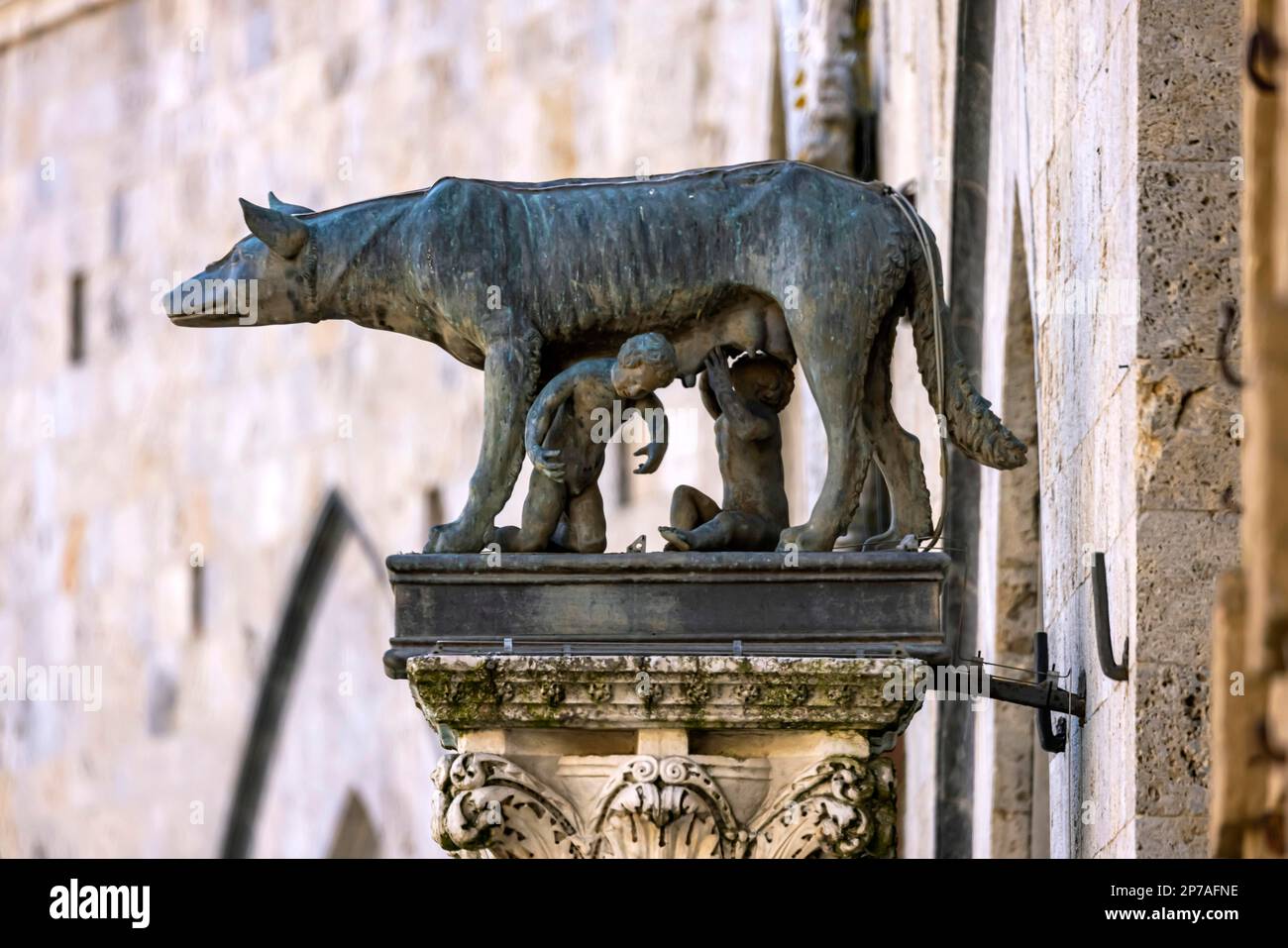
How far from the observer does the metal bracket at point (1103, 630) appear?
621cm

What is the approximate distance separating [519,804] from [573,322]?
955mm

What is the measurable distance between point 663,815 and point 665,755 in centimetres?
11

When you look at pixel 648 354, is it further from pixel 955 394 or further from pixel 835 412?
pixel 955 394

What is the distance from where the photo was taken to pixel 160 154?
65.3 ft

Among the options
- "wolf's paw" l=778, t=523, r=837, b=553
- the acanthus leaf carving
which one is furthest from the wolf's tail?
the acanthus leaf carving

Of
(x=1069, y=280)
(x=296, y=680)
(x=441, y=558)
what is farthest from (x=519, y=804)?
(x=296, y=680)

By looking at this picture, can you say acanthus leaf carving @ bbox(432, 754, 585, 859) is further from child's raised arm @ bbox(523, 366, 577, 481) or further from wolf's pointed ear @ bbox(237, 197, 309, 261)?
wolf's pointed ear @ bbox(237, 197, 309, 261)

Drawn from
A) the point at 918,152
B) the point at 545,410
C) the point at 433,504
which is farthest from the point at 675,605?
the point at 433,504

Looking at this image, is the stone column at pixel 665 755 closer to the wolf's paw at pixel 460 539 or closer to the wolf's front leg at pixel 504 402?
the wolf's paw at pixel 460 539

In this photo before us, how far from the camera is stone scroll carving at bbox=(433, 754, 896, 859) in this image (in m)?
6.18

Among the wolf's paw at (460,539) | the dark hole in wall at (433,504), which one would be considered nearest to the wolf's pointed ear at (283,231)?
the wolf's paw at (460,539)

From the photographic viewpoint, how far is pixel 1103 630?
20.9 ft

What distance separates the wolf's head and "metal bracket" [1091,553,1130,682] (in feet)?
5.41
